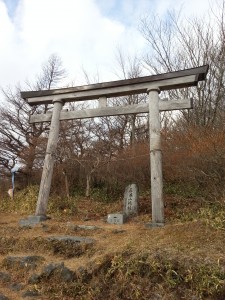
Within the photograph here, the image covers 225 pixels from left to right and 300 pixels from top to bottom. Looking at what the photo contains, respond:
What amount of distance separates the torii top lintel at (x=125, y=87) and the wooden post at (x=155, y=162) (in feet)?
0.99

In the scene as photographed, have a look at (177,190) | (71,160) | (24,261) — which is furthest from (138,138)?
(24,261)

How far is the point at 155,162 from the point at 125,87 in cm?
244

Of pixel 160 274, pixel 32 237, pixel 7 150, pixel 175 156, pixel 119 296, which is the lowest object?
pixel 119 296

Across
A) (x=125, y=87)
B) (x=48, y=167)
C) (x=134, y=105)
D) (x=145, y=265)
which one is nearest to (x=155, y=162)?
(x=134, y=105)

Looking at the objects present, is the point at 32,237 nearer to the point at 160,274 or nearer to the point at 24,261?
the point at 24,261

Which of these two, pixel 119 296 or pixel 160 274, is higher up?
pixel 160 274

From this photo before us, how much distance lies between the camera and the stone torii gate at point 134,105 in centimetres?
708

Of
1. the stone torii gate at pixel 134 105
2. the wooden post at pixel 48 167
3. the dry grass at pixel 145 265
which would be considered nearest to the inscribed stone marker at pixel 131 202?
the stone torii gate at pixel 134 105

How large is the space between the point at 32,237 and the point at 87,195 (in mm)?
6859

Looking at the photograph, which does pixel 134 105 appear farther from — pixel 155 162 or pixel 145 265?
pixel 145 265

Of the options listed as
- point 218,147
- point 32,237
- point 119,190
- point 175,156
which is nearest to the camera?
point 32,237

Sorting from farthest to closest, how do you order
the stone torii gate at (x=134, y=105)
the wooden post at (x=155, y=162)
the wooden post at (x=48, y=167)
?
the wooden post at (x=48, y=167)
the stone torii gate at (x=134, y=105)
the wooden post at (x=155, y=162)

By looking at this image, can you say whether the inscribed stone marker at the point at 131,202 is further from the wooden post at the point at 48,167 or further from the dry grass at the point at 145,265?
the dry grass at the point at 145,265

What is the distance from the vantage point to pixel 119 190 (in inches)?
498
